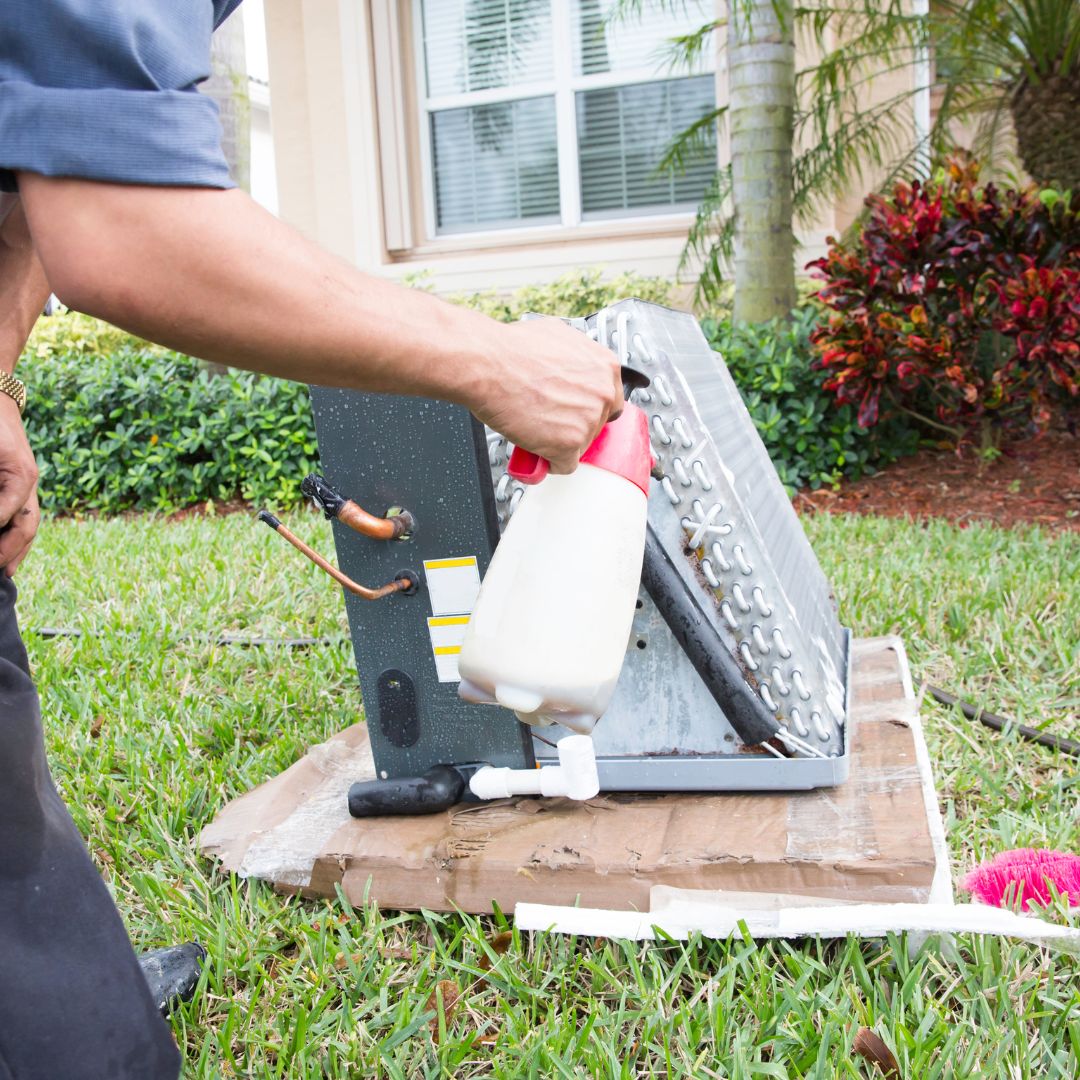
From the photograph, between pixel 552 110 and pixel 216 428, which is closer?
pixel 216 428

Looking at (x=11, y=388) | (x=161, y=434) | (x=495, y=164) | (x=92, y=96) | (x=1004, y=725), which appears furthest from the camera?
(x=495, y=164)

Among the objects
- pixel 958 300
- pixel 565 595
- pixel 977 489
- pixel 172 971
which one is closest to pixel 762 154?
pixel 958 300

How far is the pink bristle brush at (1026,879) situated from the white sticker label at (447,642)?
86cm

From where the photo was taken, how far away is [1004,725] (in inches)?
89.5

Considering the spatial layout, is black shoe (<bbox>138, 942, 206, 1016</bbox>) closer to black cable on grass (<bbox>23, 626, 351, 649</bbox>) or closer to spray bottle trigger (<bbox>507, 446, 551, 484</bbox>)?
spray bottle trigger (<bbox>507, 446, 551, 484</bbox>)

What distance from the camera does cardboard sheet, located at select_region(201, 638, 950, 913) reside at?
1520 millimetres

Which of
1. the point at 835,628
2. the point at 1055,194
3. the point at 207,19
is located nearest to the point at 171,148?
the point at 207,19

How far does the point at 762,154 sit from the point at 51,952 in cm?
475

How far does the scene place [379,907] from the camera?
169 centimetres

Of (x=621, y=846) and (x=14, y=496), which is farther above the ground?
(x=14, y=496)

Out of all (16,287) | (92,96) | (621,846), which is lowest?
(621,846)

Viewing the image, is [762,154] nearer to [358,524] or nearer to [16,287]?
[358,524]

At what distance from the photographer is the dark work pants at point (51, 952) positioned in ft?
3.44

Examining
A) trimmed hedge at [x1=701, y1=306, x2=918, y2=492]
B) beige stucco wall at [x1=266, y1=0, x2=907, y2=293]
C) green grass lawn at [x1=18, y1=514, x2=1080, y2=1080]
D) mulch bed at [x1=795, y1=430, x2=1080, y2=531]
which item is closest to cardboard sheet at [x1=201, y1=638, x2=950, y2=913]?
green grass lawn at [x1=18, y1=514, x2=1080, y2=1080]
